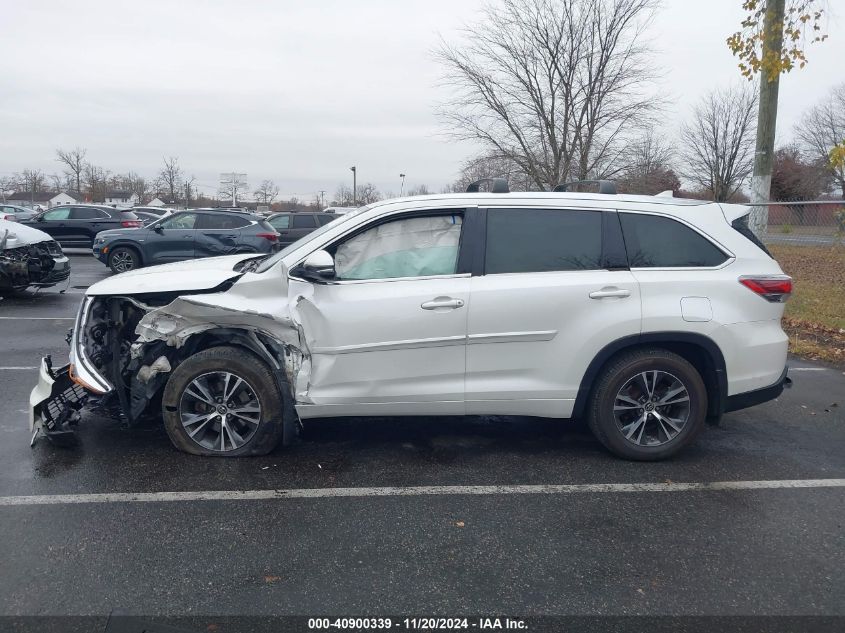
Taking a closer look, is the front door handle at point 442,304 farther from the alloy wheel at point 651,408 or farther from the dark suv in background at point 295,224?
the dark suv in background at point 295,224

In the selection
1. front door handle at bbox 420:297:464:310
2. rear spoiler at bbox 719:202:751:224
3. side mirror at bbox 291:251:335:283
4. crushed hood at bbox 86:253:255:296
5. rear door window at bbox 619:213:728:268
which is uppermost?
rear spoiler at bbox 719:202:751:224

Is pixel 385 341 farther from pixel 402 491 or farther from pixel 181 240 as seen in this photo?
pixel 181 240

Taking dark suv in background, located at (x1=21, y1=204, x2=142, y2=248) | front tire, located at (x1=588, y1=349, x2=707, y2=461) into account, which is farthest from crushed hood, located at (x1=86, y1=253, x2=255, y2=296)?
dark suv in background, located at (x1=21, y1=204, x2=142, y2=248)

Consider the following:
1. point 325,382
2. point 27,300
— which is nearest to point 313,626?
point 325,382

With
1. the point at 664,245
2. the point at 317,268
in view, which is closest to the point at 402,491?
the point at 317,268

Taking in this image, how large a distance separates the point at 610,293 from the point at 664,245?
1.90ft

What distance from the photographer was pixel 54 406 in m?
4.52

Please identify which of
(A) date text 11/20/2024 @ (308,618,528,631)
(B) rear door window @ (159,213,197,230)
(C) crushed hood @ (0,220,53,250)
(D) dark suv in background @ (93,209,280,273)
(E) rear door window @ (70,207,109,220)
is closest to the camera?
(A) date text 11/20/2024 @ (308,618,528,631)

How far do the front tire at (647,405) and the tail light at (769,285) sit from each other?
685mm

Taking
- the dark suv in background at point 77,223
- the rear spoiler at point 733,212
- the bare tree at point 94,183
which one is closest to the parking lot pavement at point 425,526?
the rear spoiler at point 733,212

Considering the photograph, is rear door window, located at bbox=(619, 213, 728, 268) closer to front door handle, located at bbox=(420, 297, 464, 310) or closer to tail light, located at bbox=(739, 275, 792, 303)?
tail light, located at bbox=(739, 275, 792, 303)

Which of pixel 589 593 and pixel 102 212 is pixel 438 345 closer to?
pixel 589 593

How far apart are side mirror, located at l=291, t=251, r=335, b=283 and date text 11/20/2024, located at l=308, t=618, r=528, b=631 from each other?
215cm

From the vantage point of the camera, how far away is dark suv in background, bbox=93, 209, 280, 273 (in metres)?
15.3
